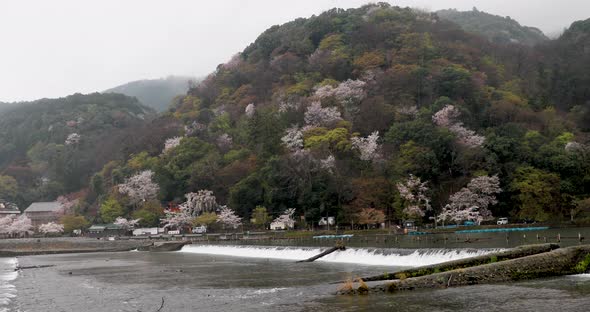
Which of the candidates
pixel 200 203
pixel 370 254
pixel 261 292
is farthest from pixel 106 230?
pixel 261 292

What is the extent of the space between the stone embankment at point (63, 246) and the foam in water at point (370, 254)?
21.9 metres

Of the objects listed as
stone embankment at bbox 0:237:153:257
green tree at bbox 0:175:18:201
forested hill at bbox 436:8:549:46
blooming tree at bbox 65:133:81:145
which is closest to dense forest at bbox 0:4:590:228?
blooming tree at bbox 65:133:81:145

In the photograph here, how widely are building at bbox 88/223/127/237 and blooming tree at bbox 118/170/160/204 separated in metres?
5.66

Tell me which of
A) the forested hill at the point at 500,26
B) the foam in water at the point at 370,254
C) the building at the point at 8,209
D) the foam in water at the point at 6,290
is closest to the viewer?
the foam in water at the point at 6,290

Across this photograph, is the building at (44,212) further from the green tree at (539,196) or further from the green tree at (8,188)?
the green tree at (539,196)

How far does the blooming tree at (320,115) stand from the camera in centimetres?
8200

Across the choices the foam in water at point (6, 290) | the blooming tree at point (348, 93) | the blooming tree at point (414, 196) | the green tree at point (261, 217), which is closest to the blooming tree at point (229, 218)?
the green tree at point (261, 217)

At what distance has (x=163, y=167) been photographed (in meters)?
87.5

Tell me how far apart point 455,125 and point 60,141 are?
346 ft

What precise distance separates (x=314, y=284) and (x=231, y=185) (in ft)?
178

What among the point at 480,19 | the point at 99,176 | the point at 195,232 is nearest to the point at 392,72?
the point at 195,232

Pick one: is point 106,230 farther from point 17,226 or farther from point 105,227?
point 17,226

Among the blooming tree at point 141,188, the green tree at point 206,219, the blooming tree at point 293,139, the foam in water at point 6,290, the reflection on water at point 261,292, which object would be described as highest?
the blooming tree at point 293,139

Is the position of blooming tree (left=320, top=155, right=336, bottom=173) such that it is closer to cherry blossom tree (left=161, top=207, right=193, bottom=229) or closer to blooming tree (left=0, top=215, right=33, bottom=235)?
cherry blossom tree (left=161, top=207, right=193, bottom=229)
